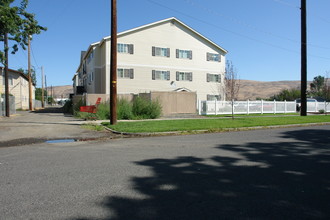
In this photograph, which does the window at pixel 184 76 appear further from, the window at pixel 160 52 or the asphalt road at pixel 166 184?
the asphalt road at pixel 166 184

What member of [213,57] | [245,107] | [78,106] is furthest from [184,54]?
[78,106]

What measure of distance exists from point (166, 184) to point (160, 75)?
1128 inches

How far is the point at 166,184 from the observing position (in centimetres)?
481

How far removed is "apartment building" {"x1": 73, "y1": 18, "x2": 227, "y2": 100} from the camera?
31.1 m

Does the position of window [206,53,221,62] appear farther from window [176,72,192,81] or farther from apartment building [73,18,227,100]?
window [176,72,192,81]

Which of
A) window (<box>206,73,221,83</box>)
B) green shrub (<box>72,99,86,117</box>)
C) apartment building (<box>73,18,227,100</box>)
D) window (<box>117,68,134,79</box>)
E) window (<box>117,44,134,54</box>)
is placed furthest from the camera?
window (<box>206,73,221,83</box>)

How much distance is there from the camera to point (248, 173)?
218 inches

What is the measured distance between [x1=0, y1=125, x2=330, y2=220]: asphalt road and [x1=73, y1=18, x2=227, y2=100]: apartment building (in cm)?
Answer: 2376

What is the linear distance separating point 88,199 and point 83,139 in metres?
6.99

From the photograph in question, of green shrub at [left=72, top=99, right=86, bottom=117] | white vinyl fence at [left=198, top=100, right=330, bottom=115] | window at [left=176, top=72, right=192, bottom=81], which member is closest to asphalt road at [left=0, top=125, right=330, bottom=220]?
white vinyl fence at [left=198, top=100, right=330, bottom=115]

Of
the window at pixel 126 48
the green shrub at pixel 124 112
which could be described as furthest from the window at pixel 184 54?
the green shrub at pixel 124 112

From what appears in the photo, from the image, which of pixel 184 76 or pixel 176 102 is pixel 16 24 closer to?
pixel 176 102

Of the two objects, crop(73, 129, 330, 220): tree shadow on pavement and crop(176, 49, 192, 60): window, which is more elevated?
crop(176, 49, 192, 60): window

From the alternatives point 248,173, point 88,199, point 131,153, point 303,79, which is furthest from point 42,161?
point 303,79
